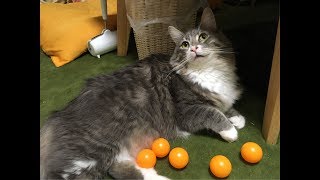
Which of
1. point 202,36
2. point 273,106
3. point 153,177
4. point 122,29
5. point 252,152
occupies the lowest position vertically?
point 153,177

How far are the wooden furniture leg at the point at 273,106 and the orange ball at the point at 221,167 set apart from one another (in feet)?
0.88

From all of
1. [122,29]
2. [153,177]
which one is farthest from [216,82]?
[122,29]

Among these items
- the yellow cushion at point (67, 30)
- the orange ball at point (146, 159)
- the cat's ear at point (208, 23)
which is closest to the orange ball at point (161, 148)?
the orange ball at point (146, 159)

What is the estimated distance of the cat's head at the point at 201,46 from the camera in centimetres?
156

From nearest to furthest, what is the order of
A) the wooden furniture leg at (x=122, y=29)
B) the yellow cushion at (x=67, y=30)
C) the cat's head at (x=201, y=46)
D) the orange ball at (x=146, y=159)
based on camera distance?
the orange ball at (x=146, y=159) < the cat's head at (x=201, y=46) < the wooden furniture leg at (x=122, y=29) < the yellow cushion at (x=67, y=30)

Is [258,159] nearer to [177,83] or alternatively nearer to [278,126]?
[278,126]

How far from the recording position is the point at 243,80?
1.93m

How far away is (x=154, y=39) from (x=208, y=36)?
531 millimetres

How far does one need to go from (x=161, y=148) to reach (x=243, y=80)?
0.76m

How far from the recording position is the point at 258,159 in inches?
54.5

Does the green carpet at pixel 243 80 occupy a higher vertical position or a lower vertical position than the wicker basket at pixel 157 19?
lower

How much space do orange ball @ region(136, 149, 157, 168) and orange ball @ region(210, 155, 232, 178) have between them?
260 millimetres

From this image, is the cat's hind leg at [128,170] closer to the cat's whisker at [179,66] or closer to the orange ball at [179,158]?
the orange ball at [179,158]

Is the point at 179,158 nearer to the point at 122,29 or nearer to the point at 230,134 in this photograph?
the point at 230,134
